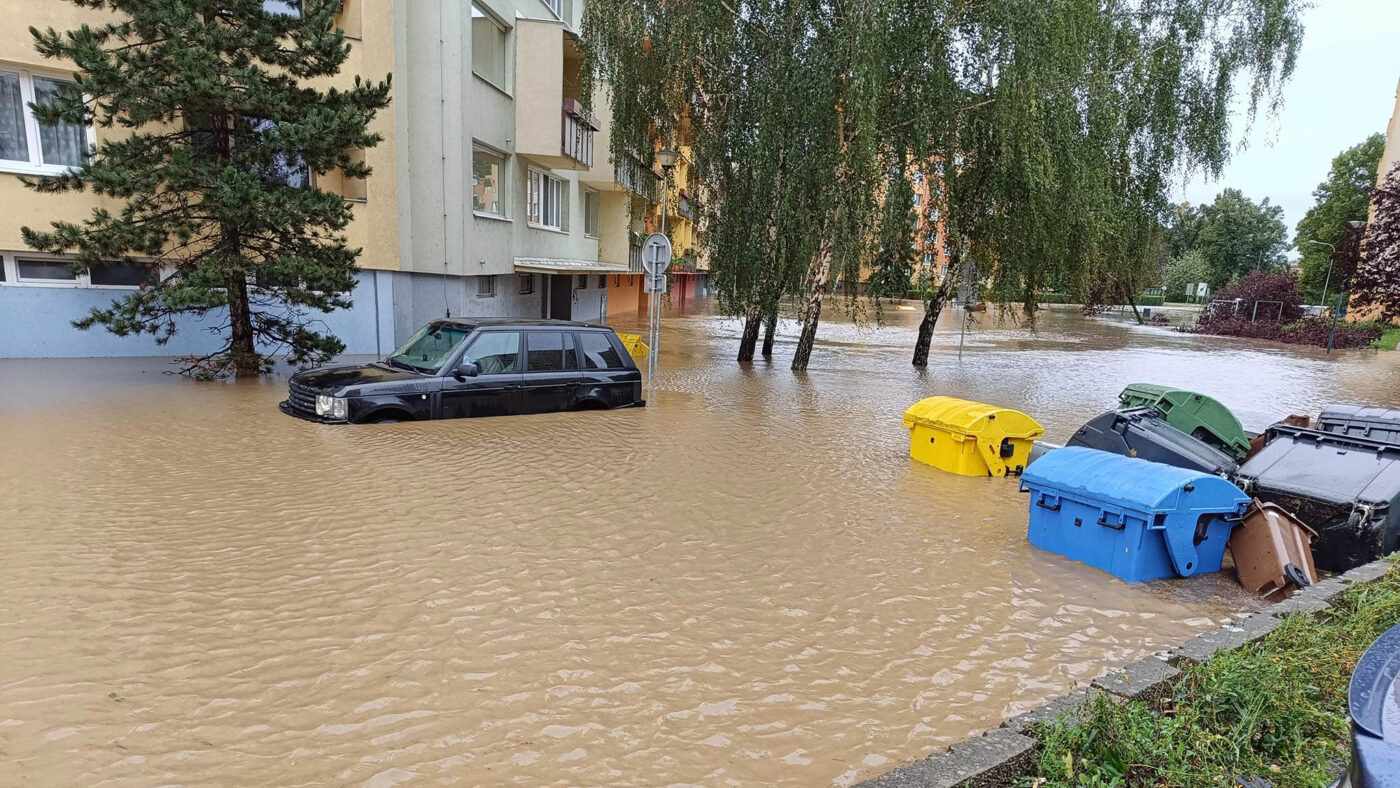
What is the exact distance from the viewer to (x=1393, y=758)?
1.81 m

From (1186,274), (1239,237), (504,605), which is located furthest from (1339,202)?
(504,605)

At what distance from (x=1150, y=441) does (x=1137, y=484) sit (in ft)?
7.00

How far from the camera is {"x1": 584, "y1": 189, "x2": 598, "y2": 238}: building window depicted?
27.0m

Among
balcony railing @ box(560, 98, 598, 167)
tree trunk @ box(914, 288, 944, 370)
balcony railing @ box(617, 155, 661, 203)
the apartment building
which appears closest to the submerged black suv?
the apartment building

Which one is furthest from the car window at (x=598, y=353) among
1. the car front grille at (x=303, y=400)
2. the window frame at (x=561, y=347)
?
the car front grille at (x=303, y=400)

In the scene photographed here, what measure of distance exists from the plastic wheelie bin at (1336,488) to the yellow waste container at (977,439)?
2.58 metres

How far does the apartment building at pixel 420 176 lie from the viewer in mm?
13188

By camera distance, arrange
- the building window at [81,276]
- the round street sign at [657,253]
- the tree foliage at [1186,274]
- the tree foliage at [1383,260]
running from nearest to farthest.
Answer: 1. the building window at [81,276]
2. the round street sign at [657,253]
3. the tree foliage at [1383,260]
4. the tree foliage at [1186,274]

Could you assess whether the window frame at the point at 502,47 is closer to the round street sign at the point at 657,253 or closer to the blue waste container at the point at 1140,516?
the round street sign at the point at 657,253

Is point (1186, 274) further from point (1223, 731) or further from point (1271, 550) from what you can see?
point (1223, 731)

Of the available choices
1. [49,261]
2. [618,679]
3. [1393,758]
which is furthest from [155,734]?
[49,261]

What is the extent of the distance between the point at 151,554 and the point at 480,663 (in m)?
3.03

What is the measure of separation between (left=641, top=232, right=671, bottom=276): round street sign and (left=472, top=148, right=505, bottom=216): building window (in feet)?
Result: 18.3

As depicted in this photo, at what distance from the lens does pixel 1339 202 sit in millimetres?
53531
